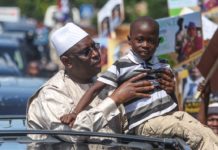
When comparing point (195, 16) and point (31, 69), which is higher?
point (195, 16)

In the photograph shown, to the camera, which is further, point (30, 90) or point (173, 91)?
point (30, 90)

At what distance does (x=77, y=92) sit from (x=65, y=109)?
240mm

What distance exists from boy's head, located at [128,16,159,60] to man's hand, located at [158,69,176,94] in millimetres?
116

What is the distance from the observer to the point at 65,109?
475cm

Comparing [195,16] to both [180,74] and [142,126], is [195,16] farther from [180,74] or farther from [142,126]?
[142,126]

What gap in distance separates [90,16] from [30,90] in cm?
3008

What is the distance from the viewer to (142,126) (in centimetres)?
475

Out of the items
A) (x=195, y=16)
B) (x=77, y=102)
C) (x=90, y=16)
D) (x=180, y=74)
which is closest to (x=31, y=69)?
(x=180, y=74)

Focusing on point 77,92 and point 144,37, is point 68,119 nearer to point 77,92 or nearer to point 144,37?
Result: point 77,92

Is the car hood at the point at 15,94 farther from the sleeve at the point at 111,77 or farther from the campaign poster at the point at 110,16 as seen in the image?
the campaign poster at the point at 110,16

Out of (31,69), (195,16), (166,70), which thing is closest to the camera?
(166,70)

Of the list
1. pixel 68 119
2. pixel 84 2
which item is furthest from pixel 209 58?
pixel 84 2

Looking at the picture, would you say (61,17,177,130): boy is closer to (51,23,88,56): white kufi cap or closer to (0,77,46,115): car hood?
(51,23,88,56): white kufi cap

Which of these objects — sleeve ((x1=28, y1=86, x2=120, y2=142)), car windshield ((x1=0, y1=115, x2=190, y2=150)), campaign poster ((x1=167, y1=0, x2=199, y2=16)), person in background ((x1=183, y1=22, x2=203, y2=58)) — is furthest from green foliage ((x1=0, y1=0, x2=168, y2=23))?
car windshield ((x1=0, y1=115, x2=190, y2=150))
